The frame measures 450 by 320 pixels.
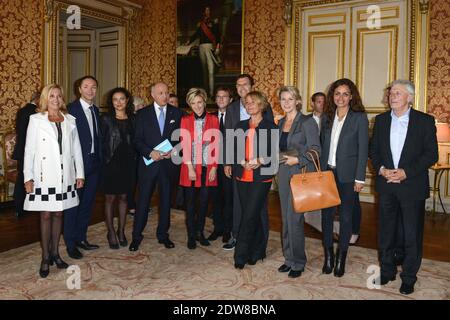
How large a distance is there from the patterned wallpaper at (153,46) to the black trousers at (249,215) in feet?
16.5

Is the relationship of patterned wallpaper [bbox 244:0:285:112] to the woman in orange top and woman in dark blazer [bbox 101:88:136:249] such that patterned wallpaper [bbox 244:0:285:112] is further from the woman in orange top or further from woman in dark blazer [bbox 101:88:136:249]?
the woman in orange top

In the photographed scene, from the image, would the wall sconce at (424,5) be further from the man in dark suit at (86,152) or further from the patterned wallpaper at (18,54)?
the patterned wallpaper at (18,54)

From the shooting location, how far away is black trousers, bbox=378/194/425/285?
291 cm

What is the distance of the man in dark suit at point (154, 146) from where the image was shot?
385 cm

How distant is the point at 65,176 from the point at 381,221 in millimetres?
2305

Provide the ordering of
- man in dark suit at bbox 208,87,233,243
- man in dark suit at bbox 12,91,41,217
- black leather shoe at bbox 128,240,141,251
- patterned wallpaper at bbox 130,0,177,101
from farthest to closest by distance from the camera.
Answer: patterned wallpaper at bbox 130,0,177,101 < man in dark suit at bbox 12,91,41,217 < man in dark suit at bbox 208,87,233,243 < black leather shoe at bbox 128,240,141,251

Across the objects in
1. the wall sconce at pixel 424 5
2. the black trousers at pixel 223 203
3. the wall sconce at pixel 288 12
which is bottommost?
the black trousers at pixel 223 203

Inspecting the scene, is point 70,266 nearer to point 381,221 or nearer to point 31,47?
point 381,221

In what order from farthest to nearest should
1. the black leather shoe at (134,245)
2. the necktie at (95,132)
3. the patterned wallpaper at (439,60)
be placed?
the patterned wallpaper at (439,60) < the black leather shoe at (134,245) < the necktie at (95,132)

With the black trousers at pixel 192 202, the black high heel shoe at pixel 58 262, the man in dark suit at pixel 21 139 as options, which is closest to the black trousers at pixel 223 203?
the black trousers at pixel 192 202

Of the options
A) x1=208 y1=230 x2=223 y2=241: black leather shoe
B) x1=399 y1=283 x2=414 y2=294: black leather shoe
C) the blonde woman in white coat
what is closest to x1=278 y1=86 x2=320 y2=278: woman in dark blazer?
x1=399 y1=283 x2=414 y2=294: black leather shoe

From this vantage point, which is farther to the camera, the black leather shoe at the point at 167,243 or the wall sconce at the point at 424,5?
the wall sconce at the point at 424,5

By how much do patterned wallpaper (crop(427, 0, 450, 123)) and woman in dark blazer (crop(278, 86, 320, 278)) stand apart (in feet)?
→ 11.1

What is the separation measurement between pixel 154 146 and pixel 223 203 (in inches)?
37.2
